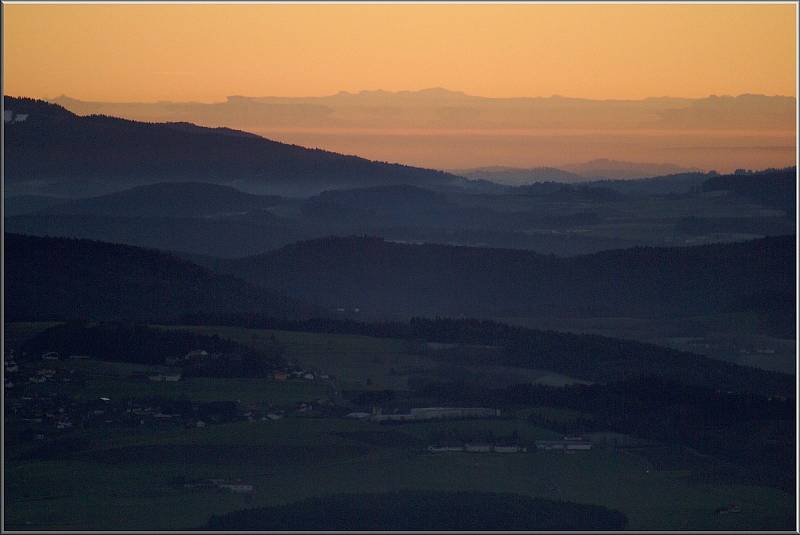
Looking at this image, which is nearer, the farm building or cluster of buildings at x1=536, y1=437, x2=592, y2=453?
cluster of buildings at x1=536, y1=437, x2=592, y2=453

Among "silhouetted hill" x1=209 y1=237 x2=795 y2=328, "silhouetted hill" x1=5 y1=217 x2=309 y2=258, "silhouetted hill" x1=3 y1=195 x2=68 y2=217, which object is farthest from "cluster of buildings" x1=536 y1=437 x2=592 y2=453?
"silhouetted hill" x1=3 y1=195 x2=68 y2=217

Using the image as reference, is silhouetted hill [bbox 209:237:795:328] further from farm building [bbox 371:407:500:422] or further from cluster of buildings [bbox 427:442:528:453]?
cluster of buildings [bbox 427:442:528:453]

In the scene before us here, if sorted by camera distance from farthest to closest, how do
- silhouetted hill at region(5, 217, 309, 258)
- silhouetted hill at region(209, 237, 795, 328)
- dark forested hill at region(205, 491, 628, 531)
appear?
1. silhouetted hill at region(5, 217, 309, 258)
2. silhouetted hill at region(209, 237, 795, 328)
3. dark forested hill at region(205, 491, 628, 531)

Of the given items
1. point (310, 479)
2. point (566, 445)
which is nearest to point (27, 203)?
point (566, 445)

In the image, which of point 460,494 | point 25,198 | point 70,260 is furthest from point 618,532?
point 25,198

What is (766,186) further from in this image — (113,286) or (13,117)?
(113,286)

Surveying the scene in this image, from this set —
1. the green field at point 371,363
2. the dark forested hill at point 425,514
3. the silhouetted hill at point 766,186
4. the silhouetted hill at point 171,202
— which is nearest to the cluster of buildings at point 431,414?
the green field at point 371,363
